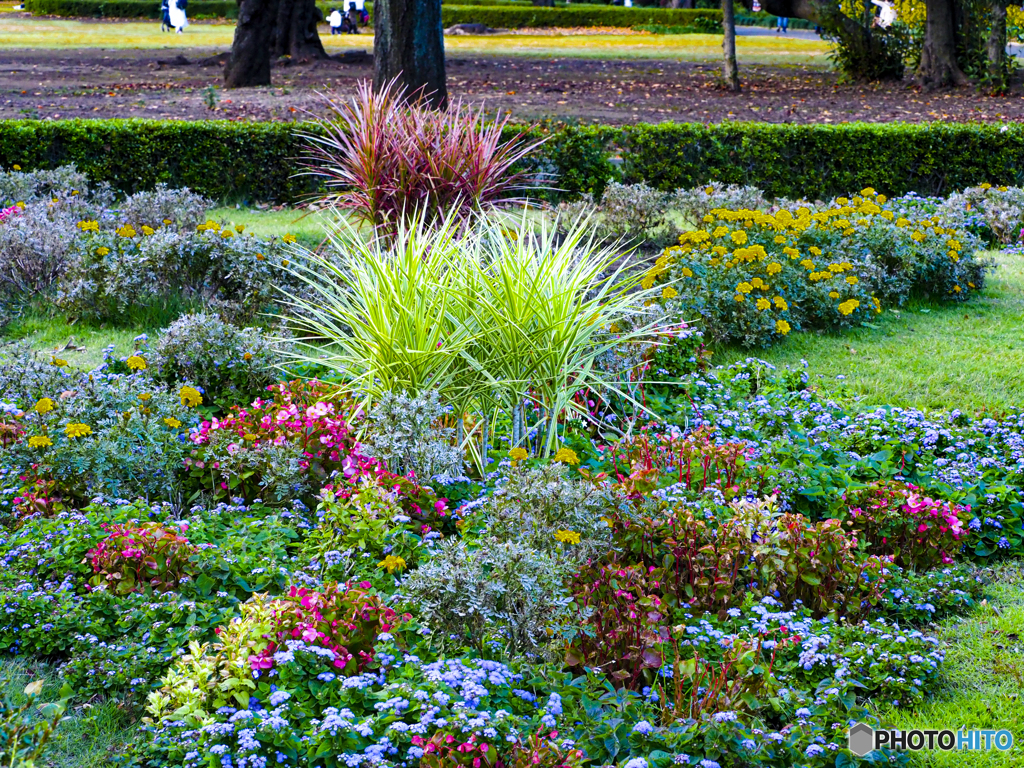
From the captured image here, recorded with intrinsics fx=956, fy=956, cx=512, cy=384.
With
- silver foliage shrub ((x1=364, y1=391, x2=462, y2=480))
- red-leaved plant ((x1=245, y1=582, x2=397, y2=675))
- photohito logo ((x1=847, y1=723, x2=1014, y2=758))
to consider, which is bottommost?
photohito logo ((x1=847, y1=723, x2=1014, y2=758))

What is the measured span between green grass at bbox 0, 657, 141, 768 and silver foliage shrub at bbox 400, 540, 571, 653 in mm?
879

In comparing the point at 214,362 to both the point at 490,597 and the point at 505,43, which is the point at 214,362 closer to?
the point at 490,597

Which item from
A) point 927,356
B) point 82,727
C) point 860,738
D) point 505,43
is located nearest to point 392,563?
point 82,727

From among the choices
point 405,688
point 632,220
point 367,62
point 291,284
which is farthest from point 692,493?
point 367,62

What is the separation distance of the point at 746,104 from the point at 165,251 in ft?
44.9

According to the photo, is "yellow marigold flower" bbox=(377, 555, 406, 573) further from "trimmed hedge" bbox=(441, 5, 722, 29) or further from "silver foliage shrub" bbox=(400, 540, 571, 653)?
"trimmed hedge" bbox=(441, 5, 722, 29)

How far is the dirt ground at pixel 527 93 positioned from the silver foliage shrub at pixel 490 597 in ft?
36.9

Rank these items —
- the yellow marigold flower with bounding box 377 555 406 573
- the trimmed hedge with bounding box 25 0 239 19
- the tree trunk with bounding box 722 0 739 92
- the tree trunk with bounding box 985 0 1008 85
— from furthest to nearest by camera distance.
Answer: the trimmed hedge with bounding box 25 0 239 19
the tree trunk with bounding box 722 0 739 92
the tree trunk with bounding box 985 0 1008 85
the yellow marigold flower with bounding box 377 555 406 573

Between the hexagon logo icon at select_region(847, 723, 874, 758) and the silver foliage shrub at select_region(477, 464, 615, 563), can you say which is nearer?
the hexagon logo icon at select_region(847, 723, 874, 758)

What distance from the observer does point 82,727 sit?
2750mm

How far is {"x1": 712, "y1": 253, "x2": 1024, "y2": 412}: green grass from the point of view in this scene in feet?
17.8

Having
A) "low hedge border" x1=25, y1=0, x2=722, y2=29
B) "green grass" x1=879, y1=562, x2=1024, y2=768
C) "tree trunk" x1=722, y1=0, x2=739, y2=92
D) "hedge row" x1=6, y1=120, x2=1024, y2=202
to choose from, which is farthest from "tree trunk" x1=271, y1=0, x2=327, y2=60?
"green grass" x1=879, y1=562, x2=1024, y2=768

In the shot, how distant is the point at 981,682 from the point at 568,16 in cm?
3432

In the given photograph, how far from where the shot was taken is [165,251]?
634 cm
